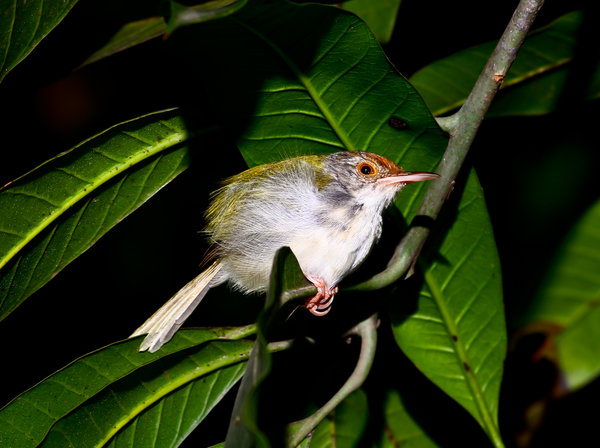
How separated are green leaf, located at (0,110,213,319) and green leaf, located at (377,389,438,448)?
1.34 meters

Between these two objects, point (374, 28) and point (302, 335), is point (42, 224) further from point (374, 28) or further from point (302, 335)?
point (374, 28)

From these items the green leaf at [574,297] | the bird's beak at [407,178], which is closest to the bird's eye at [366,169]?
the bird's beak at [407,178]

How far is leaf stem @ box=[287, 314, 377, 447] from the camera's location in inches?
70.8

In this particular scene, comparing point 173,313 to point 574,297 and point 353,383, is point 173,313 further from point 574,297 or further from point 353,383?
point 574,297

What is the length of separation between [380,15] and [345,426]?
1785 millimetres

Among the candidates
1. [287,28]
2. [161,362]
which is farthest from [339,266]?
[287,28]

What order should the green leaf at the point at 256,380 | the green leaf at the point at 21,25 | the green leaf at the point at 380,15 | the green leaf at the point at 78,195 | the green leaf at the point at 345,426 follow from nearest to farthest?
the green leaf at the point at 256,380 → the green leaf at the point at 21,25 → the green leaf at the point at 78,195 → the green leaf at the point at 345,426 → the green leaf at the point at 380,15

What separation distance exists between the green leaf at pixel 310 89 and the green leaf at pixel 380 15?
745 millimetres

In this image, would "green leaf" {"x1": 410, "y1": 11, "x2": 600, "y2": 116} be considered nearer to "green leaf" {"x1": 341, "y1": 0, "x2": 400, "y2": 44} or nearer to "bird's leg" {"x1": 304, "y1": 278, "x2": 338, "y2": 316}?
"green leaf" {"x1": 341, "y1": 0, "x2": 400, "y2": 44}

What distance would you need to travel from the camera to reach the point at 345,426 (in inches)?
95.5

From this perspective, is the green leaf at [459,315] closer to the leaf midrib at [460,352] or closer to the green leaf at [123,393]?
the leaf midrib at [460,352]

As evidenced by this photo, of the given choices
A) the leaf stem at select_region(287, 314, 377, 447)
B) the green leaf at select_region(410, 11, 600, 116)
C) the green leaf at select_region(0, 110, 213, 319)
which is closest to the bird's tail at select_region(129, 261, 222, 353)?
the green leaf at select_region(0, 110, 213, 319)

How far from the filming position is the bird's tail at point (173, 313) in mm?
2226

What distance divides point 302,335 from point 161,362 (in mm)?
513
